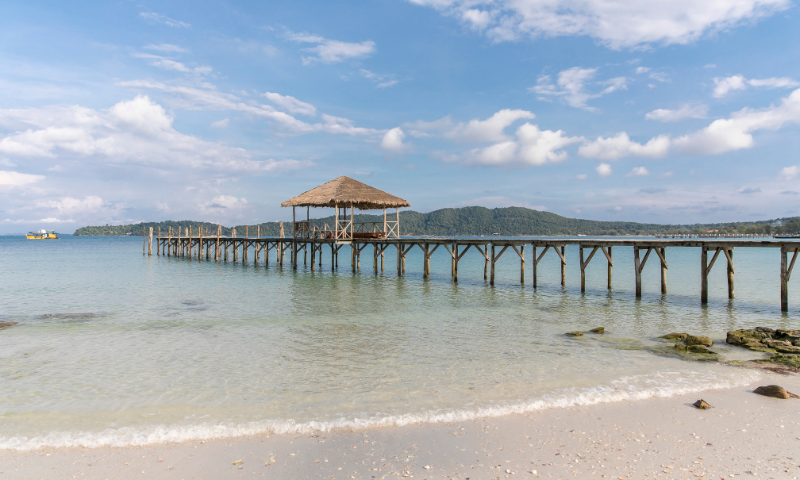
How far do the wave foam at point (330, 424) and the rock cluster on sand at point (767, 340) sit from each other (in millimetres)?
2805

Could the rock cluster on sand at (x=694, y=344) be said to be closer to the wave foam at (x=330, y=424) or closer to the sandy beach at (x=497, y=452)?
the wave foam at (x=330, y=424)

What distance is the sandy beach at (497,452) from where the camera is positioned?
3.80 metres

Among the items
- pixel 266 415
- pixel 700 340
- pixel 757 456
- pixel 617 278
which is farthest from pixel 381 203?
pixel 757 456

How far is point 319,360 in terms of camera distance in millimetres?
7598

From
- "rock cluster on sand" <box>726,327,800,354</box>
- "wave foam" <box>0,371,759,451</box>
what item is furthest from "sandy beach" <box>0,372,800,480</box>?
"rock cluster on sand" <box>726,327,800,354</box>

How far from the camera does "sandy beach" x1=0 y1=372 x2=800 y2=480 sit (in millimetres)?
3803

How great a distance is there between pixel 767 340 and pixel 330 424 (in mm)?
8900

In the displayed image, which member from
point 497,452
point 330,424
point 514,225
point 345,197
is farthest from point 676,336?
point 514,225

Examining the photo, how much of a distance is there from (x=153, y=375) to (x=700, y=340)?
1008cm

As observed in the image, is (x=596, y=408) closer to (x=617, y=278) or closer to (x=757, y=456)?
(x=757, y=456)

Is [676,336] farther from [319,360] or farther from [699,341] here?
[319,360]

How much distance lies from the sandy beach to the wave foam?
0.50 feet

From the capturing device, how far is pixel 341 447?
432 centimetres

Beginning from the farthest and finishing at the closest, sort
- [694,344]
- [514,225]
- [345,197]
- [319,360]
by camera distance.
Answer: [514,225]
[345,197]
[694,344]
[319,360]
